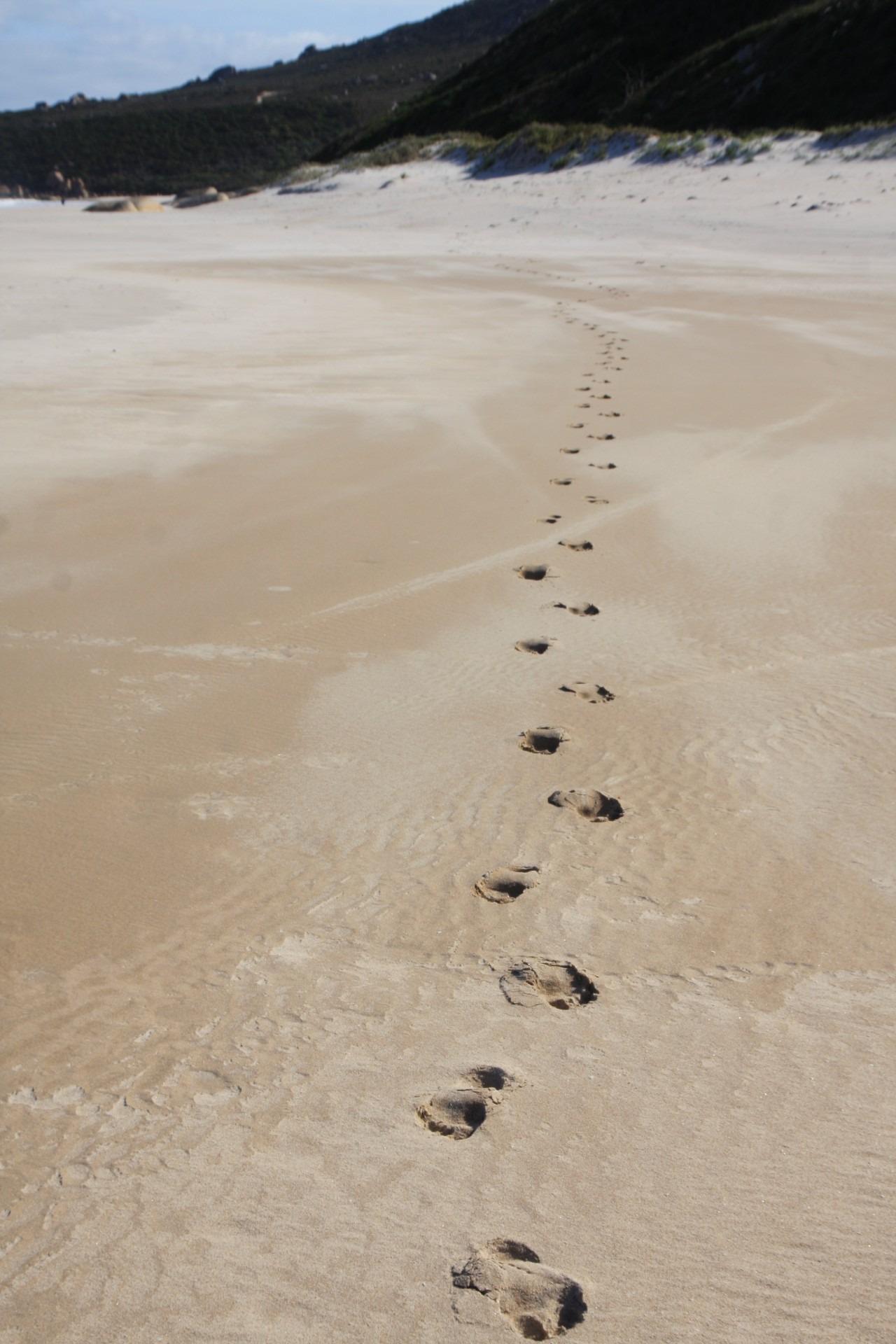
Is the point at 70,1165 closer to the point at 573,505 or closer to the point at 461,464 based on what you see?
the point at 573,505

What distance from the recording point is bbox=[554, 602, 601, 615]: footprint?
140 inches

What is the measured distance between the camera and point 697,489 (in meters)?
4.89

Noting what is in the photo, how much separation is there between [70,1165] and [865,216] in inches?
745

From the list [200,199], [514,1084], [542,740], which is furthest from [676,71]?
[514,1084]

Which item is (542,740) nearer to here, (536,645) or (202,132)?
(536,645)

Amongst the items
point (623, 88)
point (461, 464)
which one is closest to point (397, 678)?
point (461, 464)

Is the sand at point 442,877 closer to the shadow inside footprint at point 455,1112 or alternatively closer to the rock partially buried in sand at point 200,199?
the shadow inside footprint at point 455,1112

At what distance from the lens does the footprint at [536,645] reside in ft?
10.7

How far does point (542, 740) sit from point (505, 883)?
66 centimetres

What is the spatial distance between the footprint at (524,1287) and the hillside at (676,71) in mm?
29677

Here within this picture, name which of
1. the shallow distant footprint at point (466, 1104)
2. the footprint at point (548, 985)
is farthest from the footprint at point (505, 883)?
the shallow distant footprint at point (466, 1104)

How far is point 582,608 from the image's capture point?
3.60 m

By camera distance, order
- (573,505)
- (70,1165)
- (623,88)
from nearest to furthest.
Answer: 1. (70,1165)
2. (573,505)
3. (623,88)

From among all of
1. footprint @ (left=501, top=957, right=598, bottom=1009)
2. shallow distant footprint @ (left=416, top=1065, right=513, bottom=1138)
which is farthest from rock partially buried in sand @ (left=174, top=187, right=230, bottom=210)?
shallow distant footprint @ (left=416, top=1065, right=513, bottom=1138)
